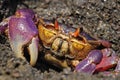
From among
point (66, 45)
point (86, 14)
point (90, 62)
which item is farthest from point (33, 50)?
point (86, 14)

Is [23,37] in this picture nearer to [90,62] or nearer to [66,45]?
[66,45]

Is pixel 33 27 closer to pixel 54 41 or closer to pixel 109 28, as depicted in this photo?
→ pixel 54 41

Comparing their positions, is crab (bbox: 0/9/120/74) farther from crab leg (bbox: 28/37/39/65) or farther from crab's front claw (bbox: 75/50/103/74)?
crab leg (bbox: 28/37/39/65)

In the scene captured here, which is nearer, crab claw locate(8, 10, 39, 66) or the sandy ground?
crab claw locate(8, 10, 39, 66)

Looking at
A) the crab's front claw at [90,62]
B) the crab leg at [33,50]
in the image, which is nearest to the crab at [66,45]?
the crab's front claw at [90,62]

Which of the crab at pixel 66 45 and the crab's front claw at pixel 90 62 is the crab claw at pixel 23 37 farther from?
the crab's front claw at pixel 90 62

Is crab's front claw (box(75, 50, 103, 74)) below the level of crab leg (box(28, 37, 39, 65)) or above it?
below

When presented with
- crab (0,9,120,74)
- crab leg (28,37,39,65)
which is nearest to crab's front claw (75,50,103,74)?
crab (0,9,120,74)

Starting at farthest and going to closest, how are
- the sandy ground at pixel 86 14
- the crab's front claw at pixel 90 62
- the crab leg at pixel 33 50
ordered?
the sandy ground at pixel 86 14, the crab's front claw at pixel 90 62, the crab leg at pixel 33 50
